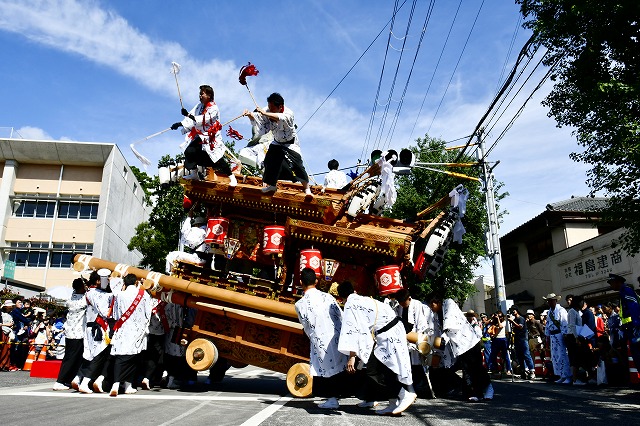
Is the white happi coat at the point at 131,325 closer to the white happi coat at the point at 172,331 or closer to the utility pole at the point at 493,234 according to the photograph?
the white happi coat at the point at 172,331

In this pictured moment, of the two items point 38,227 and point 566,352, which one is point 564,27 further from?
point 38,227

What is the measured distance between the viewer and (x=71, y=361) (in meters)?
7.39

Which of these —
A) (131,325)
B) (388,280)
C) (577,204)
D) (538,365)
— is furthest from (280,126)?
(577,204)

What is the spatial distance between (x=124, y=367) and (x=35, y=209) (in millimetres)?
31137

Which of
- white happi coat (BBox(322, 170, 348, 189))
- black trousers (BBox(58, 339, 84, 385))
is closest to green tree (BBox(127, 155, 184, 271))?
white happi coat (BBox(322, 170, 348, 189))

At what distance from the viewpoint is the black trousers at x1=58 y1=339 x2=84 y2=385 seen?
23.8 feet

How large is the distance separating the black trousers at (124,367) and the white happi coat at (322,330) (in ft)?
9.06

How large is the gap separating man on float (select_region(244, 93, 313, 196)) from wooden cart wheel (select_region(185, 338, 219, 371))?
2.65 metres

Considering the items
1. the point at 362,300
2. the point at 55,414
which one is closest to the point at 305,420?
the point at 362,300

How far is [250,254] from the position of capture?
8.03 metres

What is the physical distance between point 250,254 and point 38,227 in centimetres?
3036

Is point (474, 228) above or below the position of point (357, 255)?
above

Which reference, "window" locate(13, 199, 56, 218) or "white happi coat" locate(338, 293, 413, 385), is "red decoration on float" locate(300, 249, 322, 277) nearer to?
"white happi coat" locate(338, 293, 413, 385)

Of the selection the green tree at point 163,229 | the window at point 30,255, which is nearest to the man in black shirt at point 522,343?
the green tree at point 163,229
